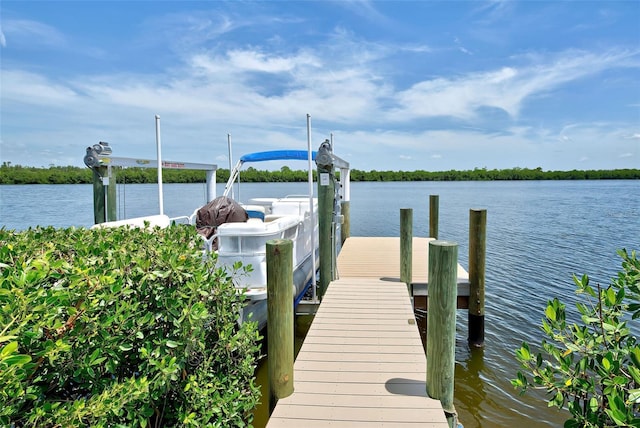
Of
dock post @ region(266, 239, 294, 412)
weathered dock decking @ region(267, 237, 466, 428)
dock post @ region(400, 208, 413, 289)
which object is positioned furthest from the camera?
dock post @ region(400, 208, 413, 289)

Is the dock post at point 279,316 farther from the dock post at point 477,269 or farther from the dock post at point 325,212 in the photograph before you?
the dock post at point 477,269

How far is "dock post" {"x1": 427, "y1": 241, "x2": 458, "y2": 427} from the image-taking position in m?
2.68

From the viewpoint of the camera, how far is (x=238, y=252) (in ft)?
15.3

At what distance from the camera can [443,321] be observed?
8.83ft

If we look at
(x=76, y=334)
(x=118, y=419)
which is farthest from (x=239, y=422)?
(x=76, y=334)

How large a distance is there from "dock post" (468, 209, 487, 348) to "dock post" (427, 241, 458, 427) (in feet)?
10.1

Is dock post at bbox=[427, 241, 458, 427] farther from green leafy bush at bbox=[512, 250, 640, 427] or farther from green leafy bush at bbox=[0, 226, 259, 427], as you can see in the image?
green leafy bush at bbox=[0, 226, 259, 427]

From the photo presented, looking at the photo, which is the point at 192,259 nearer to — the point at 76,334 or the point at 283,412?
the point at 76,334

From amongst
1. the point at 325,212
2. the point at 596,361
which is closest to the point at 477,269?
the point at 325,212

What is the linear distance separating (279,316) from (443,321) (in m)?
1.12

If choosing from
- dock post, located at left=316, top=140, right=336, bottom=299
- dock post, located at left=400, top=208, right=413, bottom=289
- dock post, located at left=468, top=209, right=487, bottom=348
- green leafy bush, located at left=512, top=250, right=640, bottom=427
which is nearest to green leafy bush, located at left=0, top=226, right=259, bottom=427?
green leafy bush, located at left=512, top=250, right=640, bottom=427

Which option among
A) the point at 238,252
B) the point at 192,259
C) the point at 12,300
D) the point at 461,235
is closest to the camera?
the point at 12,300

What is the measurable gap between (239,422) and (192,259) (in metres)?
1.02

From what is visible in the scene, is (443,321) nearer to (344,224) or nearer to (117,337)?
(117,337)
